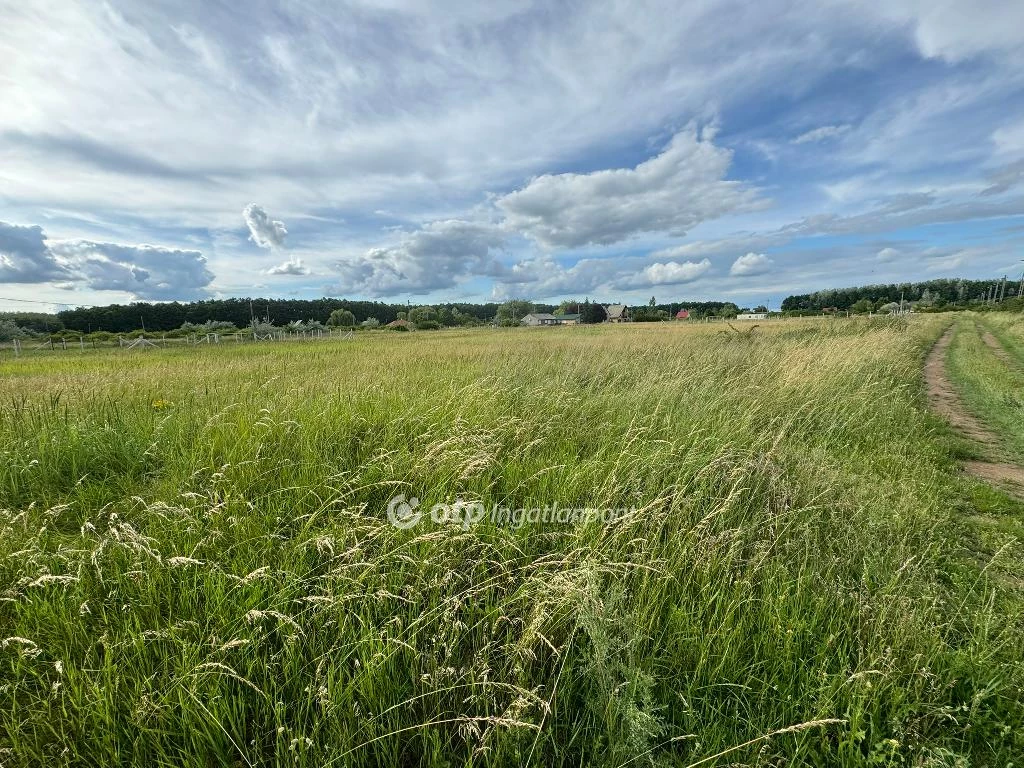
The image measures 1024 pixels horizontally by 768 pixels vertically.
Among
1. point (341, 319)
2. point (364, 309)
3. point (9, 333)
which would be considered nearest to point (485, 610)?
point (9, 333)

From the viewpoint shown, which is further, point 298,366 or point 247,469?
point 298,366

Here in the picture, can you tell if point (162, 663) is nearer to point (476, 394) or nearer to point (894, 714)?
point (894, 714)

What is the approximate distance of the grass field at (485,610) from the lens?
1627 millimetres

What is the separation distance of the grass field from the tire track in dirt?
999 millimetres

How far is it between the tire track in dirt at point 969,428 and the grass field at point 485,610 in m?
1.00

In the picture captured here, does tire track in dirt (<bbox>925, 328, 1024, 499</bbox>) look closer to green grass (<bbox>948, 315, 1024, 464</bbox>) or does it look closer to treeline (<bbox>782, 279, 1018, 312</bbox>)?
green grass (<bbox>948, 315, 1024, 464</bbox>)

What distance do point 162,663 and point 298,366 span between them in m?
10.6

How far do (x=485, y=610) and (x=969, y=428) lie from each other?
9.48 metres

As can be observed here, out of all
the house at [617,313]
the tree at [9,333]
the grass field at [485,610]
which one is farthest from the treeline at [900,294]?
the tree at [9,333]

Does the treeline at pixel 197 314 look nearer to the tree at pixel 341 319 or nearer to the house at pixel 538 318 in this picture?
the tree at pixel 341 319

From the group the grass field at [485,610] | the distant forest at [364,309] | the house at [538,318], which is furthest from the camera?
the house at [538,318]

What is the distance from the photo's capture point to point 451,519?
8.61 ft

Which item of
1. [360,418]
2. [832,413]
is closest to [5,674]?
[360,418]

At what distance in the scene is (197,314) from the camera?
91.2 meters
